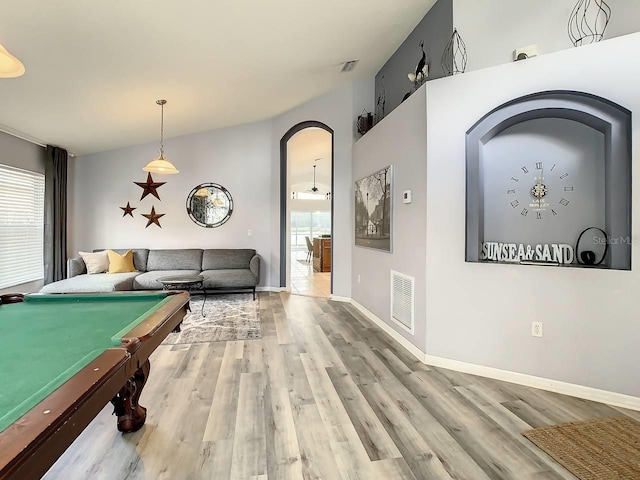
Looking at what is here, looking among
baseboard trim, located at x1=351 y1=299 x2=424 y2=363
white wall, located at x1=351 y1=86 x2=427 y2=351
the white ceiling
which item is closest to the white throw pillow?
the white ceiling

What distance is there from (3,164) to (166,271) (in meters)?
2.58

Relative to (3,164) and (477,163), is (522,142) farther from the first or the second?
(3,164)

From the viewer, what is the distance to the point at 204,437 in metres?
2.02

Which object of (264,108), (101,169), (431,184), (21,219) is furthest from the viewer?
(101,169)

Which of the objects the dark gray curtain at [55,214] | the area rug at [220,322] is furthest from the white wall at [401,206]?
the dark gray curtain at [55,214]

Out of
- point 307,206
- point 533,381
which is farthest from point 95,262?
point 307,206

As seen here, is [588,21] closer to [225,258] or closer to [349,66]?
[349,66]

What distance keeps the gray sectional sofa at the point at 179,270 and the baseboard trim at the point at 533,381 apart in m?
3.26

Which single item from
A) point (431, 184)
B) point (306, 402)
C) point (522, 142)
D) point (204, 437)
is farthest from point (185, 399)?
point (522, 142)

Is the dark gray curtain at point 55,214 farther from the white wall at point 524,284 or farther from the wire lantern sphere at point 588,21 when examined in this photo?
the wire lantern sphere at point 588,21

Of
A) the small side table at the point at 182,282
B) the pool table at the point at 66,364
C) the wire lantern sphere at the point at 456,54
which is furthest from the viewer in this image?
the small side table at the point at 182,282

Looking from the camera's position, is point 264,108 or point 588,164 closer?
point 588,164

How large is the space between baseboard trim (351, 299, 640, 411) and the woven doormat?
0.23 meters

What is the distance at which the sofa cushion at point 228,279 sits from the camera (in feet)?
18.5
